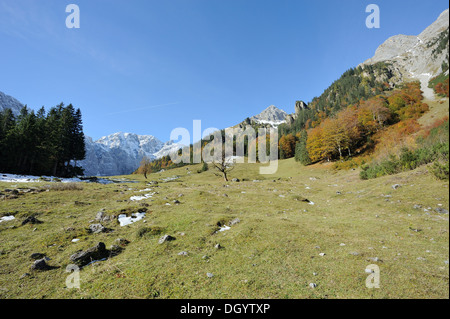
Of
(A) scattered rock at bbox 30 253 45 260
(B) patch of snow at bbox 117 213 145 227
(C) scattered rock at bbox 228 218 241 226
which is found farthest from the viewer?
(B) patch of snow at bbox 117 213 145 227

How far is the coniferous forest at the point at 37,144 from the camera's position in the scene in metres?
47.2

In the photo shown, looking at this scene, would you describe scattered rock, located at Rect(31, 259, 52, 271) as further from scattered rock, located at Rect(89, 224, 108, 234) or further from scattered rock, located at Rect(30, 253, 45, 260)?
scattered rock, located at Rect(89, 224, 108, 234)

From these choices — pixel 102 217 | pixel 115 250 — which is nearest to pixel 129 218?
pixel 102 217

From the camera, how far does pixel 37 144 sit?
49594 mm

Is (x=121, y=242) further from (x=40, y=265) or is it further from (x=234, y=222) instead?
(x=234, y=222)

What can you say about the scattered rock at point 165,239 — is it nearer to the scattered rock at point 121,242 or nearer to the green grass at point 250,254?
the green grass at point 250,254

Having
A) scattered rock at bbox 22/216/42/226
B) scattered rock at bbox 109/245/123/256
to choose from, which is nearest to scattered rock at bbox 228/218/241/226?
scattered rock at bbox 109/245/123/256

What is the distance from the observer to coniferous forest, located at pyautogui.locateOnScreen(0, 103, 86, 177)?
155 ft

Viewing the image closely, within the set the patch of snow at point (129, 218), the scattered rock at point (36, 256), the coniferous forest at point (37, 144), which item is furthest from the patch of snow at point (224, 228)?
the coniferous forest at point (37, 144)

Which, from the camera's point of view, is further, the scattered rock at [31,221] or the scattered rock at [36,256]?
the scattered rock at [31,221]

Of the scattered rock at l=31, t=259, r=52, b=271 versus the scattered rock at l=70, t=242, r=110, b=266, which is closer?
the scattered rock at l=31, t=259, r=52, b=271

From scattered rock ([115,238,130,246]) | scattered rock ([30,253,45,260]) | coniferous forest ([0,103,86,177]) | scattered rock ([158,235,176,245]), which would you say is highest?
coniferous forest ([0,103,86,177])

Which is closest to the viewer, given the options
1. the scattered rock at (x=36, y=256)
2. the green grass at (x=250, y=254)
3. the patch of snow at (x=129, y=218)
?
the green grass at (x=250, y=254)
